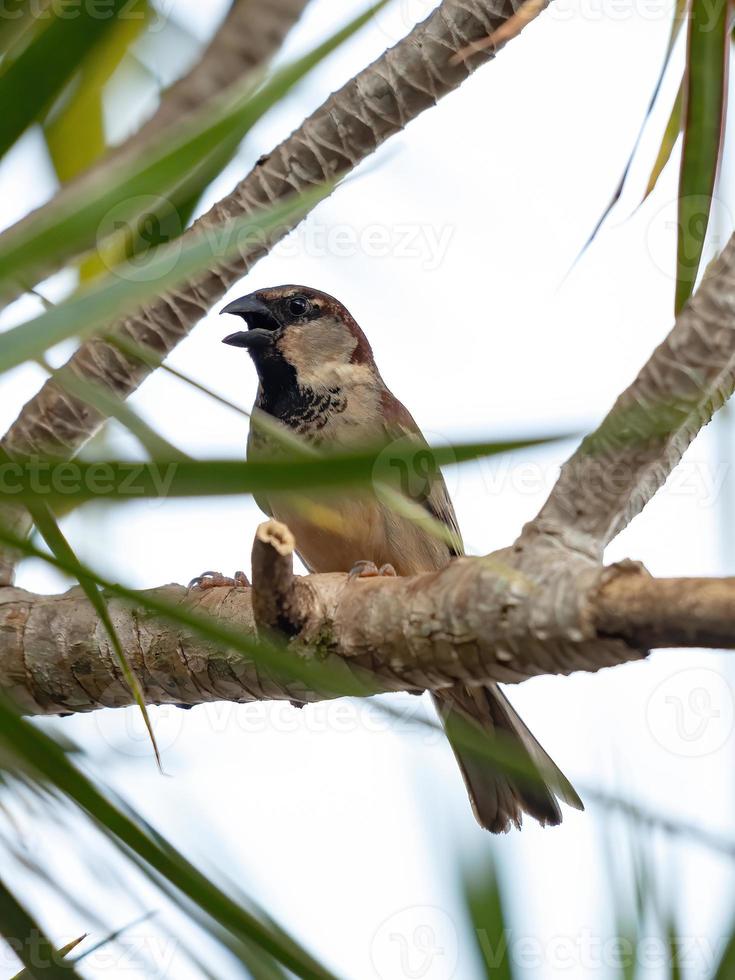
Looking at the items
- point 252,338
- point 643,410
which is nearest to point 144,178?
point 643,410

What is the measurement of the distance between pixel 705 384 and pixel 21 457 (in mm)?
864

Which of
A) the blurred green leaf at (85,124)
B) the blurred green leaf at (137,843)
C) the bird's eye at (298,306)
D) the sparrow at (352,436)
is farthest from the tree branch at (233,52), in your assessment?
the blurred green leaf at (137,843)

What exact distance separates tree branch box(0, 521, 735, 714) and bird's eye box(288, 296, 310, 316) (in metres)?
1.68

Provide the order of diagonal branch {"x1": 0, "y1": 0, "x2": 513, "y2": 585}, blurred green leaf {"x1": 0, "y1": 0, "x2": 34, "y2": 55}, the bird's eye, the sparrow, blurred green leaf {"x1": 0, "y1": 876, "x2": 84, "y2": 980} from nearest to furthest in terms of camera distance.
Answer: blurred green leaf {"x1": 0, "y1": 0, "x2": 34, "y2": 55}
blurred green leaf {"x1": 0, "y1": 876, "x2": 84, "y2": 980}
diagonal branch {"x1": 0, "y1": 0, "x2": 513, "y2": 585}
the sparrow
the bird's eye

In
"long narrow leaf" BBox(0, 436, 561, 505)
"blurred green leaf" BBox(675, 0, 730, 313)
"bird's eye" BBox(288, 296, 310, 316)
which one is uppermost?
"bird's eye" BBox(288, 296, 310, 316)

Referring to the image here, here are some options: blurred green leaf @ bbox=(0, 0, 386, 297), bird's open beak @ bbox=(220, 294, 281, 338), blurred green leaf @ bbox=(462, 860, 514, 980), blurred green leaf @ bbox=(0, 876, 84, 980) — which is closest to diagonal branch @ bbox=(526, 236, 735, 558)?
blurred green leaf @ bbox=(462, 860, 514, 980)

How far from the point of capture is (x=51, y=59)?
102cm

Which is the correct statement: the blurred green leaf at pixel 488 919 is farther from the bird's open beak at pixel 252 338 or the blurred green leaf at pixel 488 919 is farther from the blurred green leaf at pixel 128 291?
the bird's open beak at pixel 252 338

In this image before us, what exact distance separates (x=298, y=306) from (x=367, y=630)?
7.45 feet

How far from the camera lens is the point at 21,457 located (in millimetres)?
1101

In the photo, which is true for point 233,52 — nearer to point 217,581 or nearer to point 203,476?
point 217,581

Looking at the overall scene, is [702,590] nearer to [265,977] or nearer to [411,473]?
[411,473]

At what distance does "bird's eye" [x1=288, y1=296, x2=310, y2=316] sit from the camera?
393 cm

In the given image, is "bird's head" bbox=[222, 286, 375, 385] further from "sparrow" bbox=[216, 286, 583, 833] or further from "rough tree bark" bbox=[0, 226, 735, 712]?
"rough tree bark" bbox=[0, 226, 735, 712]
